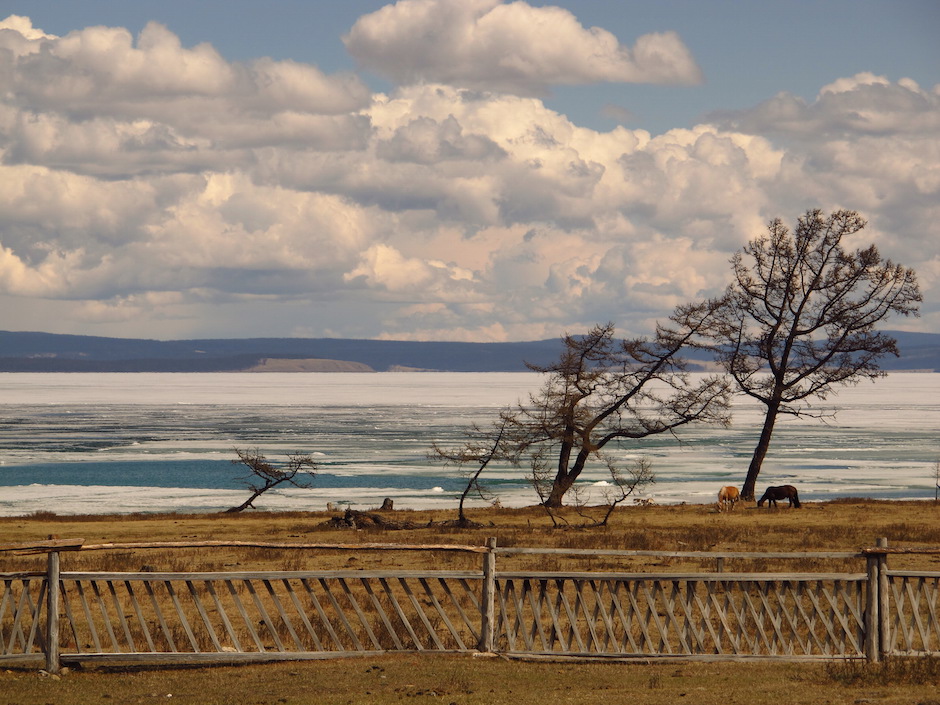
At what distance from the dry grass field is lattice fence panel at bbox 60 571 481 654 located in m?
0.52

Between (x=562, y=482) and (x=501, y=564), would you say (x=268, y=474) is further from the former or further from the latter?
(x=501, y=564)

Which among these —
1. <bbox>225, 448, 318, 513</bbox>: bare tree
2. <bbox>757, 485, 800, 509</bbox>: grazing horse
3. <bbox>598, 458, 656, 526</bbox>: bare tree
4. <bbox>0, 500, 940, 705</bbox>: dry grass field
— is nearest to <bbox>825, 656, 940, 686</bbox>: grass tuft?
<bbox>0, 500, 940, 705</bbox>: dry grass field

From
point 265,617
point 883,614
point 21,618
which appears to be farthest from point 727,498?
point 21,618

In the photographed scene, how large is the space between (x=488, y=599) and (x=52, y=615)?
5.03 metres

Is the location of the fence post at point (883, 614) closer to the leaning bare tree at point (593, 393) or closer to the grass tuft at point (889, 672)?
the grass tuft at point (889, 672)

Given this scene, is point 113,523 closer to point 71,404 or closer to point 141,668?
point 141,668

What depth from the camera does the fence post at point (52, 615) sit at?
13.8m

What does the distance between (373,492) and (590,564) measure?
33.8 m

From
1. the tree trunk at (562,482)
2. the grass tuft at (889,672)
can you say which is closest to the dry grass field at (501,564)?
the grass tuft at (889,672)

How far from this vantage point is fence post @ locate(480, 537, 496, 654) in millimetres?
14305

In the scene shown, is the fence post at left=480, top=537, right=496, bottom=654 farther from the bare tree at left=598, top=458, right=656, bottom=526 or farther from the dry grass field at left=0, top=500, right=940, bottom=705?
the bare tree at left=598, top=458, right=656, bottom=526

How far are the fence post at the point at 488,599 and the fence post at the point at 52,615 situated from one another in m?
4.94

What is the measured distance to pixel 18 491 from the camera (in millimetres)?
56969

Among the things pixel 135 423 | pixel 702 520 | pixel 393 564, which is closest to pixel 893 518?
pixel 702 520
